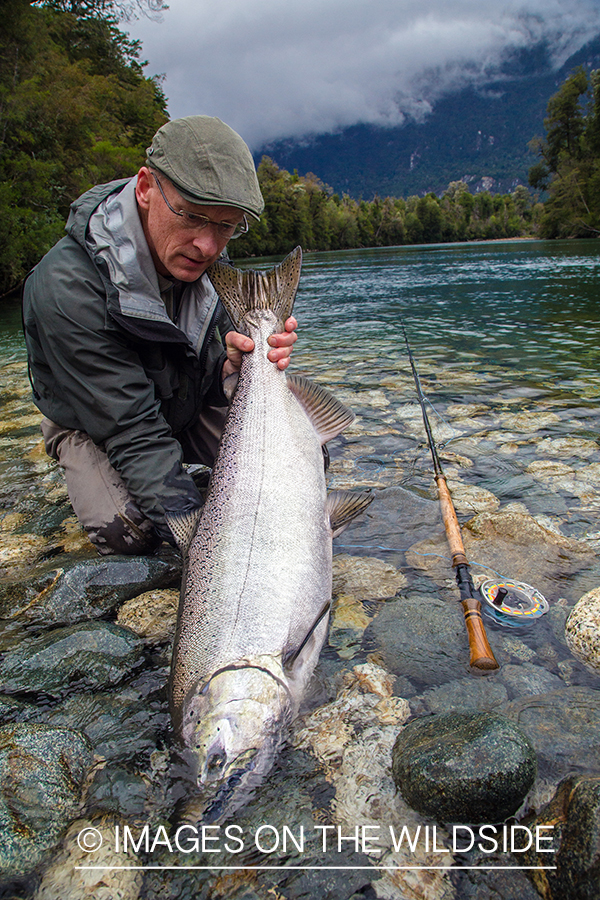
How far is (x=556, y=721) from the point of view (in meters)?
2.00

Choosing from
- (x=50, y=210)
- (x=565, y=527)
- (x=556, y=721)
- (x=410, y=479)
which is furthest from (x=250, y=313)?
(x=50, y=210)

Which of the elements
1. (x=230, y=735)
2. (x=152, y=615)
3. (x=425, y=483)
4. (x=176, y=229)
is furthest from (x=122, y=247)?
(x=425, y=483)

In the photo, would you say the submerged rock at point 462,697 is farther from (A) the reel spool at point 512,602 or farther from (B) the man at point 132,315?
(B) the man at point 132,315

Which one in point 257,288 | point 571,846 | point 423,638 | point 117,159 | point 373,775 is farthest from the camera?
point 117,159

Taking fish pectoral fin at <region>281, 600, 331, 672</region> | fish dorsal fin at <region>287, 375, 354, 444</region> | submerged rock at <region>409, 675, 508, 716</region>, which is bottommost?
submerged rock at <region>409, 675, 508, 716</region>

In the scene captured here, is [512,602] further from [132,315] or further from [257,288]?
[132,315]

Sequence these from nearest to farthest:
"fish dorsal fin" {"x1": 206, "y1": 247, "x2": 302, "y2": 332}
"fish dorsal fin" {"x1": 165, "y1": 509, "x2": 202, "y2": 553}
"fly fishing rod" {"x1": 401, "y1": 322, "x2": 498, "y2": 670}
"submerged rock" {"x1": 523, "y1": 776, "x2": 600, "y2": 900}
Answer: "submerged rock" {"x1": 523, "y1": 776, "x2": 600, "y2": 900} → "fly fishing rod" {"x1": 401, "y1": 322, "x2": 498, "y2": 670} → "fish dorsal fin" {"x1": 165, "y1": 509, "x2": 202, "y2": 553} → "fish dorsal fin" {"x1": 206, "y1": 247, "x2": 302, "y2": 332}

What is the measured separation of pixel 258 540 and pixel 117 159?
3935cm

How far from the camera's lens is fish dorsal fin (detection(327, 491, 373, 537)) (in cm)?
290

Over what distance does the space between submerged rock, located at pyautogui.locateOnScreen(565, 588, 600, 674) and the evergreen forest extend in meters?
22.5

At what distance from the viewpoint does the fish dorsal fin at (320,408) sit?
10.3 ft

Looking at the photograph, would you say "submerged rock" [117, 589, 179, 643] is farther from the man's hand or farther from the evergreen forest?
the evergreen forest

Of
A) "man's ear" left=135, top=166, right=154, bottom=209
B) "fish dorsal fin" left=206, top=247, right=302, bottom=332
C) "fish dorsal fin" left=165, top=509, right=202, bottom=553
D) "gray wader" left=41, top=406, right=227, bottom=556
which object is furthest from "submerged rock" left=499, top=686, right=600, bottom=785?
"man's ear" left=135, top=166, right=154, bottom=209

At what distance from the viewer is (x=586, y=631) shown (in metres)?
2.33
